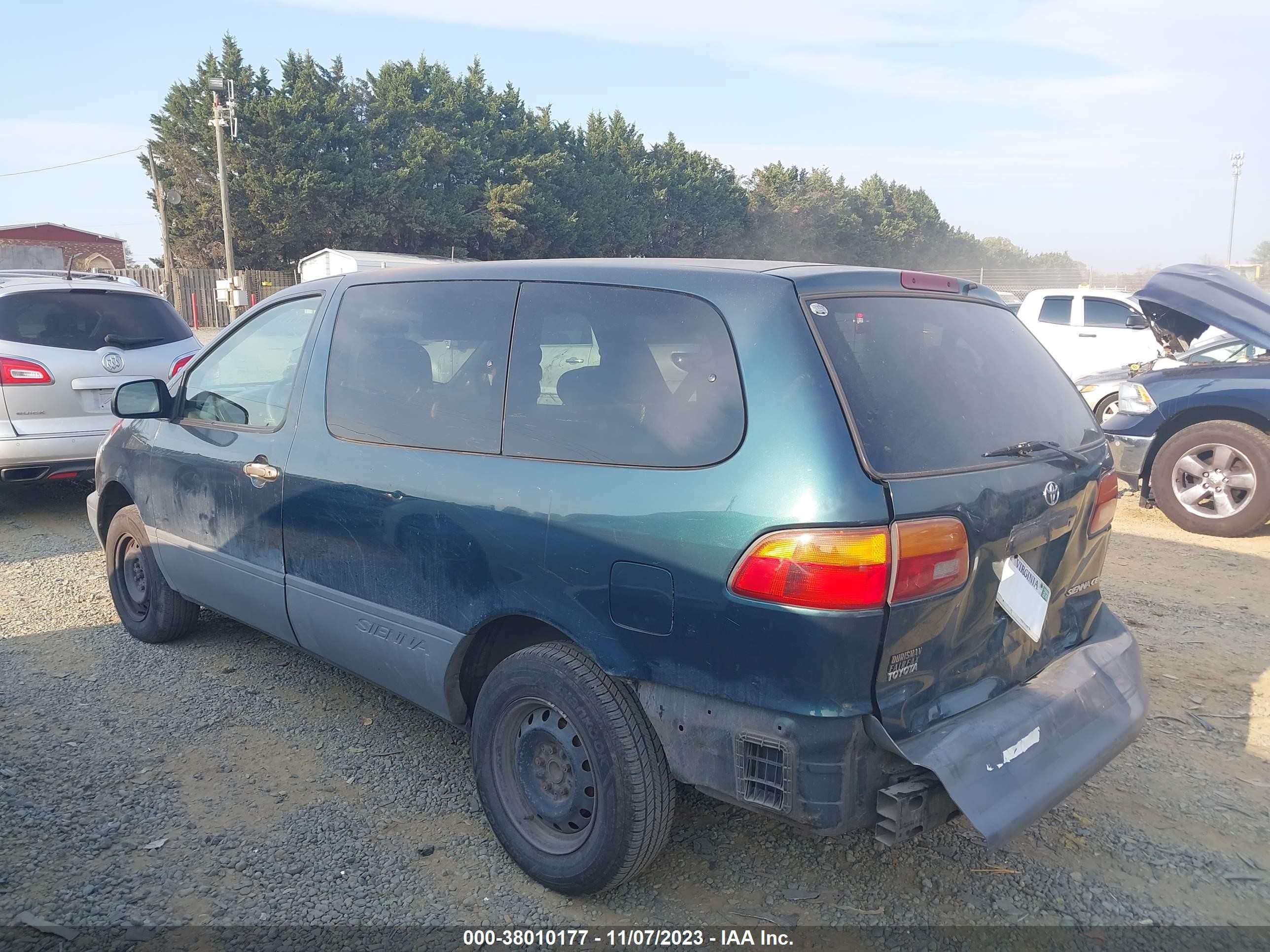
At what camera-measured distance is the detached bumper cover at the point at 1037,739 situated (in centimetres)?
225

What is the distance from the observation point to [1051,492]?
2.65 m

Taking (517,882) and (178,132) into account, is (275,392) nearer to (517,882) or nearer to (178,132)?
(517,882)

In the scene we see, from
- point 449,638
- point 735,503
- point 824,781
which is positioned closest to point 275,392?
point 449,638

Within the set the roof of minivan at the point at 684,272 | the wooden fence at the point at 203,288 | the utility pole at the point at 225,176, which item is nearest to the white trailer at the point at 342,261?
the utility pole at the point at 225,176

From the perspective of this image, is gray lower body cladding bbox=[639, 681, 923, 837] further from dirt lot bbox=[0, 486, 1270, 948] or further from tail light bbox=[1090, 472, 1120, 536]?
tail light bbox=[1090, 472, 1120, 536]

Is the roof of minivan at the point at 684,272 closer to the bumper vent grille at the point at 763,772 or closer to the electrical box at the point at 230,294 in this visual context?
the bumper vent grille at the point at 763,772

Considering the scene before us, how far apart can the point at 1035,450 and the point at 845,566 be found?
91 cm

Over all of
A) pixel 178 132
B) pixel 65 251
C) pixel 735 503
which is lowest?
pixel 735 503

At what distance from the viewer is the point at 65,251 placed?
4869cm

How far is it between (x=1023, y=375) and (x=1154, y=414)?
4911 millimetres

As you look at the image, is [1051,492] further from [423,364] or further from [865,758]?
[423,364]

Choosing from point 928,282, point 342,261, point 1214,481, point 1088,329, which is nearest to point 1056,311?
point 1088,329

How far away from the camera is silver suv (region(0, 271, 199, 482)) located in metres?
6.50

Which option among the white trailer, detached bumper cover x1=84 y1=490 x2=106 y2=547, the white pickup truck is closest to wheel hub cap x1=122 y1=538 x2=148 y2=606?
detached bumper cover x1=84 y1=490 x2=106 y2=547
